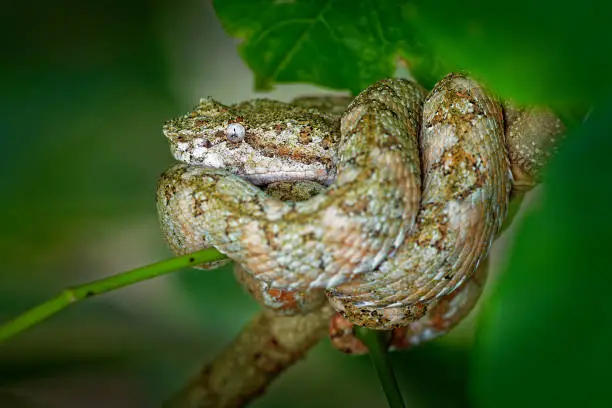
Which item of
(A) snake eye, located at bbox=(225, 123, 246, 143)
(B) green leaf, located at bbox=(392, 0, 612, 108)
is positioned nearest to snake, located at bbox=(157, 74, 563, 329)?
(A) snake eye, located at bbox=(225, 123, 246, 143)

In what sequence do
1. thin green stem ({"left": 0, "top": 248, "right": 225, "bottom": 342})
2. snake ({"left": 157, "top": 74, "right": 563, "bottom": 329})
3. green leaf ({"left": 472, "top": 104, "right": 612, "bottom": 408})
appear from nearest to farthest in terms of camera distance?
green leaf ({"left": 472, "top": 104, "right": 612, "bottom": 408}), thin green stem ({"left": 0, "top": 248, "right": 225, "bottom": 342}), snake ({"left": 157, "top": 74, "right": 563, "bottom": 329})

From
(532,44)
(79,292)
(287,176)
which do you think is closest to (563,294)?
(532,44)

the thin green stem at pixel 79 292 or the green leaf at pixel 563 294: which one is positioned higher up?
the thin green stem at pixel 79 292

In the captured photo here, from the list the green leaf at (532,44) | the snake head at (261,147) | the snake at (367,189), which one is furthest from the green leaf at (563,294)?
the snake head at (261,147)

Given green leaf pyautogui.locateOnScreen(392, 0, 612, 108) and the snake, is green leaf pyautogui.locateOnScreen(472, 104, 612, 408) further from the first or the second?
the snake

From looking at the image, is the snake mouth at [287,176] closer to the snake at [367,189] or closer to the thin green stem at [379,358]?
the snake at [367,189]

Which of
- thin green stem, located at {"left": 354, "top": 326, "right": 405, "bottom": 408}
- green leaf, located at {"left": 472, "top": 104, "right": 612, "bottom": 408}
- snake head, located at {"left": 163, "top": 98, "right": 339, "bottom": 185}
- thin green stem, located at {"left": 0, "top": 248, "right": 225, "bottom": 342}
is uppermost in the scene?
snake head, located at {"left": 163, "top": 98, "right": 339, "bottom": 185}

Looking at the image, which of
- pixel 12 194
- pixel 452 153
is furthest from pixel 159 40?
pixel 452 153

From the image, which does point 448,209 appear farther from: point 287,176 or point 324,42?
point 324,42
